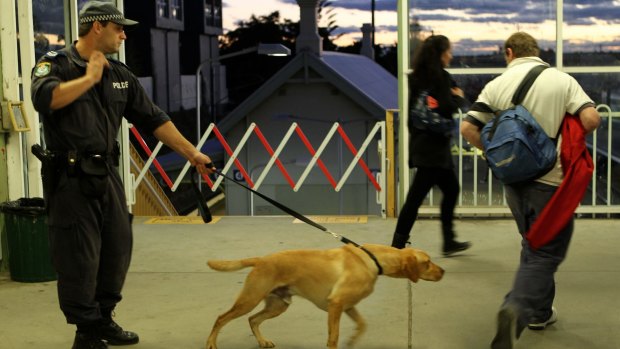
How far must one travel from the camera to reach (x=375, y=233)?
8.22 meters

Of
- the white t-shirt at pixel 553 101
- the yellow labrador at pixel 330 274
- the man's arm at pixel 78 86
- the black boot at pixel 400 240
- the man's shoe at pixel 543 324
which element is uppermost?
the man's arm at pixel 78 86

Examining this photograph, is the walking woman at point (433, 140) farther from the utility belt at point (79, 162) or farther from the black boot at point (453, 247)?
the utility belt at point (79, 162)

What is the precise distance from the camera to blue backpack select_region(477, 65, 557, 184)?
14.4ft

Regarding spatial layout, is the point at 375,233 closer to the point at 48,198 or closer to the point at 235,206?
the point at 48,198

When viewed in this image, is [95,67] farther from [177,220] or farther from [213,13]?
[213,13]

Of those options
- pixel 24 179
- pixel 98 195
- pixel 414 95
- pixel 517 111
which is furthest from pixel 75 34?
pixel 517 111

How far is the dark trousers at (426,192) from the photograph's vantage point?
6609 millimetres

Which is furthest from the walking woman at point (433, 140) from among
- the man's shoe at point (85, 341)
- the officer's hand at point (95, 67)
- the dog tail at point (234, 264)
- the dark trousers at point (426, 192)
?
the officer's hand at point (95, 67)

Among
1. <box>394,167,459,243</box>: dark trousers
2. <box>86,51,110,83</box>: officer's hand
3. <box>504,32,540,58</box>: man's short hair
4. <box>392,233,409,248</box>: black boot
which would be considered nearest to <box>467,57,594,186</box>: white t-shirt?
<box>504,32,540,58</box>: man's short hair

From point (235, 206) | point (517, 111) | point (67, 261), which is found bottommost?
point (235, 206)

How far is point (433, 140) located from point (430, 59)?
57cm

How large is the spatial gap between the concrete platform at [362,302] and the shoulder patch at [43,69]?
1.49 meters

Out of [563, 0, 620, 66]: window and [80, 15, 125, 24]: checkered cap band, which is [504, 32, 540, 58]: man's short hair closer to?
[80, 15, 125, 24]: checkered cap band

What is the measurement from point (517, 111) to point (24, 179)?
395 centimetres
